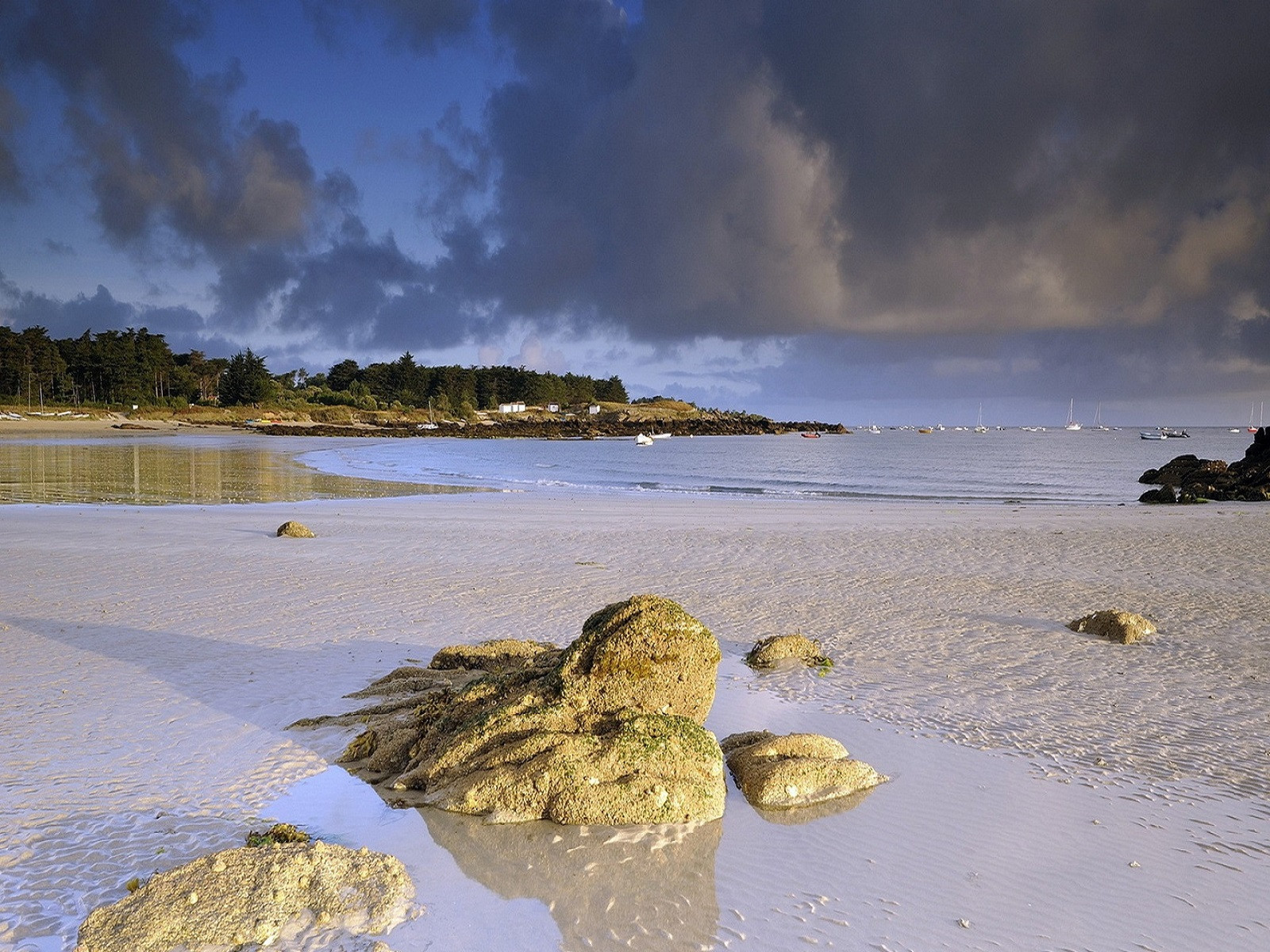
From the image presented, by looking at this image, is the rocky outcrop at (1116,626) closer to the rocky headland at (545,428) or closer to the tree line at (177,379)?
the rocky headland at (545,428)

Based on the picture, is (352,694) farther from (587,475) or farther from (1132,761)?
(587,475)

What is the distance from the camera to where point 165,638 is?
9.43 m

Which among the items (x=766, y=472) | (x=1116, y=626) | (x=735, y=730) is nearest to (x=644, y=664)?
(x=735, y=730)

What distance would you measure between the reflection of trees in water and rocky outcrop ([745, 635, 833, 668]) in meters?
3.78

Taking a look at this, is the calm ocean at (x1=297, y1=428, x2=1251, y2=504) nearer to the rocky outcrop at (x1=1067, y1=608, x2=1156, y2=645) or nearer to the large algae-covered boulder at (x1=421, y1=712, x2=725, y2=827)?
the rocky outcrop at (x1=1067, y1=608, x2=1156, y2=645)

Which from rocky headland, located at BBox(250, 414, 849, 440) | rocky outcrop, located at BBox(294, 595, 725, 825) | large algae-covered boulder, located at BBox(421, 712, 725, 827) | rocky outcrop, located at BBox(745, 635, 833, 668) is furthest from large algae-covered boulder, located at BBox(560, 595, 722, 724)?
rocky headland, located at BBox(250, 414, 849, 440)

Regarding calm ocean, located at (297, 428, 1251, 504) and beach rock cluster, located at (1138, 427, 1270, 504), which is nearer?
beach rock cluster, located at (1138, 427, 1270, 504)

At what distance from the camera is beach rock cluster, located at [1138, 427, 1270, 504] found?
31.5 metres

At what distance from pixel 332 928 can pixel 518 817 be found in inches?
56.1

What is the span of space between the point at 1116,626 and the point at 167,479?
34.5 metres

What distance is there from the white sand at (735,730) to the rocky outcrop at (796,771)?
24cm

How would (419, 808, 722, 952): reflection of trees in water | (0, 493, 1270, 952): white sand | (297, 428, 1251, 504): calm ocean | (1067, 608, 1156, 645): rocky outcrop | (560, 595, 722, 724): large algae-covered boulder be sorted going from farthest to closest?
(297, 428, 1251, 504): calm ocean, (1067, 608, 1156, 645): rocky outcrop, (560, 595, 722, 724): large algae-covered boulder, (0, 493, 1270, 952): white sand, (419, 808, 722, 952): reflection of trees in water

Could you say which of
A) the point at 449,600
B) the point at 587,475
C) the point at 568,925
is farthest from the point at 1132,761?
the point at 587,475

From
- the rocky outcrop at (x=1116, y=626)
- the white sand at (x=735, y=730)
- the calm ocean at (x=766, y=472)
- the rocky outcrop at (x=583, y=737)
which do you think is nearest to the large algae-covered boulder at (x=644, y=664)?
the rocky outcrop at (x=583, y=737)
